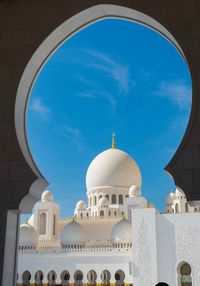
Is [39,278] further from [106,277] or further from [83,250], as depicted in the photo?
[106,277]

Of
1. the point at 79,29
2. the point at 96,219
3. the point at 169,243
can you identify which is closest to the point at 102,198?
the point at 96,219

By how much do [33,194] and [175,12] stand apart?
1486 millimetres

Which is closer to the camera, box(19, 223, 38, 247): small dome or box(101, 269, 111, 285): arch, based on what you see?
box(101, 269, 111, 285): arch

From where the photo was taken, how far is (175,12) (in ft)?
8.25

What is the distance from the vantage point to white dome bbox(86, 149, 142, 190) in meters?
20.1

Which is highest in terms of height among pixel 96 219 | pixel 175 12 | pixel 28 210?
pixel 96 219

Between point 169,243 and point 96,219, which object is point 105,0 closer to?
point 169,243

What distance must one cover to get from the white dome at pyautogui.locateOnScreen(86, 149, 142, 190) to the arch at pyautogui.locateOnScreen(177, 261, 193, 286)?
7.81 meters

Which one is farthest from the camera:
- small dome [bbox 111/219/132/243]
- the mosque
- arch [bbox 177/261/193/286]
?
small dome [bbox 111/219/132/243]

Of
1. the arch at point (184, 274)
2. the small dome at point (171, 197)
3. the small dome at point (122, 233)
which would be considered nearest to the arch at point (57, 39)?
the arch at point (184, 274)

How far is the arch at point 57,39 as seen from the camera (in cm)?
257

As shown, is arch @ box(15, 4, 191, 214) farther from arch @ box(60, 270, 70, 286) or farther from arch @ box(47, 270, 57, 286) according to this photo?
arch @ box(60, 270, 70, 286)

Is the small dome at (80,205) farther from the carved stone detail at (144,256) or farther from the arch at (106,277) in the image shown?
the carved stone detail at (144,256)

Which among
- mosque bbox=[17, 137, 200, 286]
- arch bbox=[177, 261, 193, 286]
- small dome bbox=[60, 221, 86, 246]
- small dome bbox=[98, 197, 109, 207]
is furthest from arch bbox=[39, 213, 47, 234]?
arch bbox=[177, 261, 193, 286]
